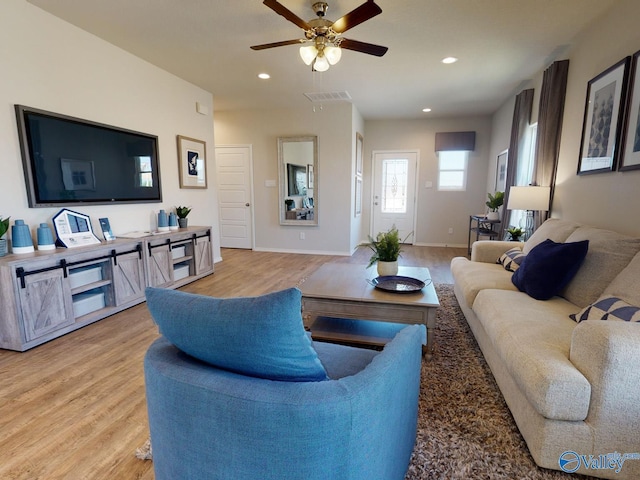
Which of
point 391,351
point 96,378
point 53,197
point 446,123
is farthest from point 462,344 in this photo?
point 446,123

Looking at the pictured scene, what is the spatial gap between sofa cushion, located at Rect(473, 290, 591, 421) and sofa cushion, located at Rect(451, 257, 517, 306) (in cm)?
22

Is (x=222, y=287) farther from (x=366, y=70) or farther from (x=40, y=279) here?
(x=366, y=70)

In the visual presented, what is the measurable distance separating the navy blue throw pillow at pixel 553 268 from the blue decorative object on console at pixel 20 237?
3638 millimetres

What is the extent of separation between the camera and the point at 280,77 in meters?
4.12

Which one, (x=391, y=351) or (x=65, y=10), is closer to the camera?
(x=391, y=351)

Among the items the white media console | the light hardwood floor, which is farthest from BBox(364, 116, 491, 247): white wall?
the light hardwood floor

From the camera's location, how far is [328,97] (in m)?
4.94

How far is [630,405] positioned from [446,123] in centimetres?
605

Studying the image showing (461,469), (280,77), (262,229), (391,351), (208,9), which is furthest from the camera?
(262,229)

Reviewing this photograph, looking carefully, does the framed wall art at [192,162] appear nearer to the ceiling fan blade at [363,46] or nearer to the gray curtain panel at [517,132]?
the ceiling fan blade at [363,46]

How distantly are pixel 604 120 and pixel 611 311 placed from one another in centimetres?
184

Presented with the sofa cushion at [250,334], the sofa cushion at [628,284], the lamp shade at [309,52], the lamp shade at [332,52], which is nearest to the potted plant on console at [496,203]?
the sofa cushion at [628,284]

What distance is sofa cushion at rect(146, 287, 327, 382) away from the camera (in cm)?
77

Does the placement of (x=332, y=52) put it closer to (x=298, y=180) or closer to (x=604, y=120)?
(x=604, y=120)
